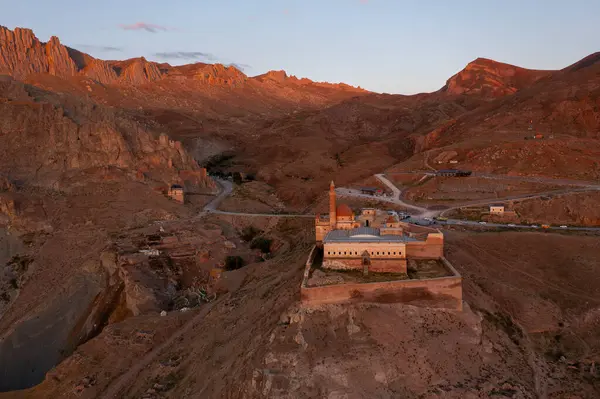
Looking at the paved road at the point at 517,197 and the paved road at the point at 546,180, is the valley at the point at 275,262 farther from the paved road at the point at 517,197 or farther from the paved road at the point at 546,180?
the paved road at the point at 546,180

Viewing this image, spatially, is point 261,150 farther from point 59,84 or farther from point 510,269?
point 510,269

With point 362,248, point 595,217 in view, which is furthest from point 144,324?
point 595,217

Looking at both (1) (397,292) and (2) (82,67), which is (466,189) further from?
(2) (82,67)

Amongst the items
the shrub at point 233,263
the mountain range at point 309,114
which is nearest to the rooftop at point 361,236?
the shrub at point 233,263

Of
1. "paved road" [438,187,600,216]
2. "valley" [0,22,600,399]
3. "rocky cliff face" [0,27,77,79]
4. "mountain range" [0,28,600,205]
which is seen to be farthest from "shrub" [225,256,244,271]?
"rocky cliff face" [0,27,77,79]

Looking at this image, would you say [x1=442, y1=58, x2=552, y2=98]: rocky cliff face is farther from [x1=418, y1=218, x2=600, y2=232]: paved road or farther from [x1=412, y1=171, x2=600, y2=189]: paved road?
[x1=418, y1=218, x2=600, y2=232]: paved road

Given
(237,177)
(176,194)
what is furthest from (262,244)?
(237,177)
